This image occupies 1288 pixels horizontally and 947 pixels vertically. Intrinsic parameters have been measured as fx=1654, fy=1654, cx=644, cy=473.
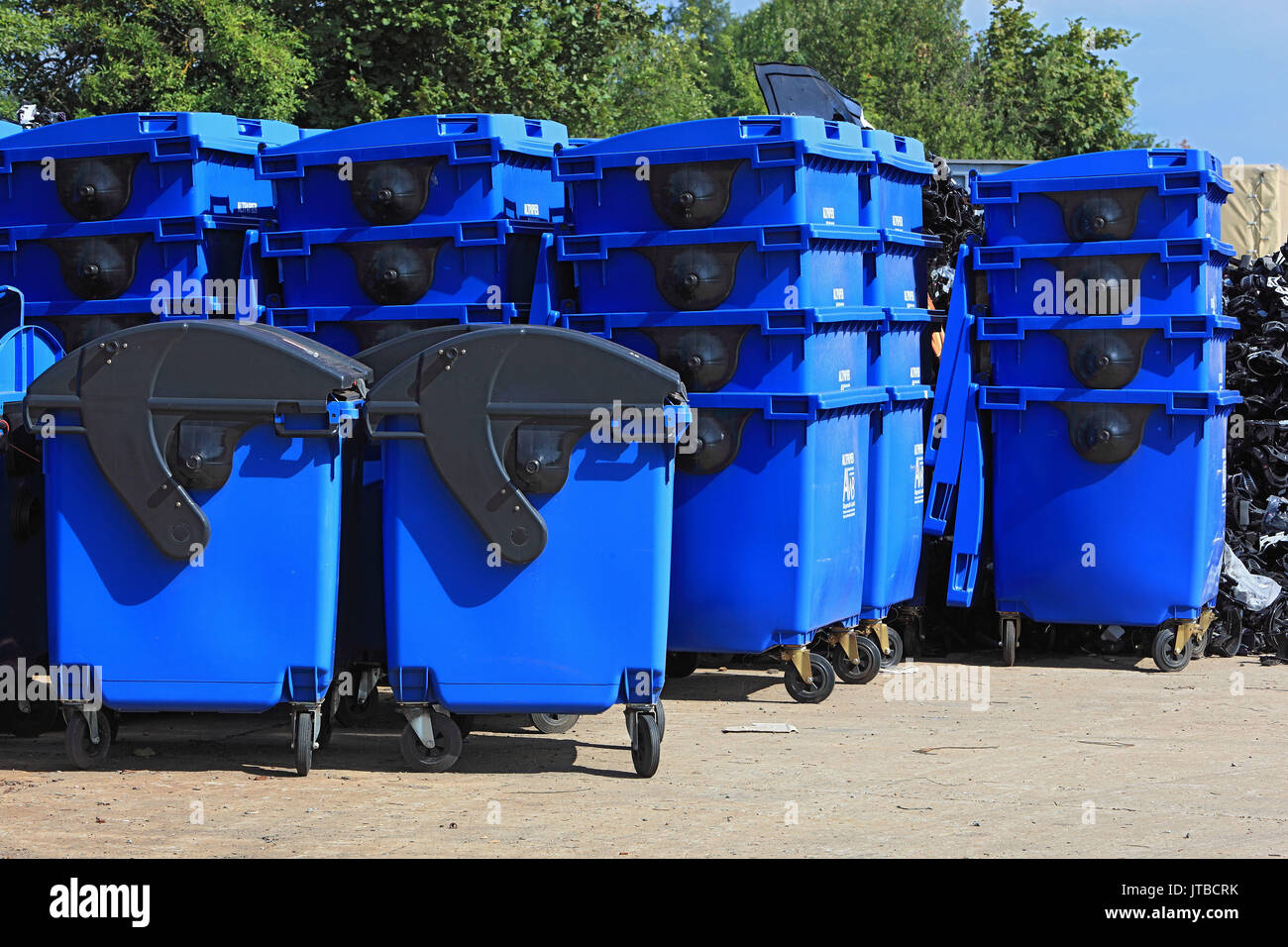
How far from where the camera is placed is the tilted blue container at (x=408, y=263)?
725 cm

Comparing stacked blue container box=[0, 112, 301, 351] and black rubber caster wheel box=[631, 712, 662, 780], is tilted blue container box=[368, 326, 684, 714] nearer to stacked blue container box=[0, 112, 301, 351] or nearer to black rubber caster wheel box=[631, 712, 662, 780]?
black rubber caster wheel box=[631, 712, 662, 780]

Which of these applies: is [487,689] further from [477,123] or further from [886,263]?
[886,263]

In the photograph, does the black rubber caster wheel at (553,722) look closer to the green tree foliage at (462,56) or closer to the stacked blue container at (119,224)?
the stacked blue container at (119,224)

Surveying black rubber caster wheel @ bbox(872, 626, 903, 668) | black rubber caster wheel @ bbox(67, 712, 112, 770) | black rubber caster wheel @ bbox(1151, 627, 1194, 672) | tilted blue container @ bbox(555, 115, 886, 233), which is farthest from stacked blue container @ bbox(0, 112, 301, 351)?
black rubber caster wheel @ bbox(1151, 627, 1194, 672)

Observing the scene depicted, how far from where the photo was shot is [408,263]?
288 inches

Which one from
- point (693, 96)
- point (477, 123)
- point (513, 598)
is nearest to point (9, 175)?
point (477, 123)

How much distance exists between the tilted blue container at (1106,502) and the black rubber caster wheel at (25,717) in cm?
448

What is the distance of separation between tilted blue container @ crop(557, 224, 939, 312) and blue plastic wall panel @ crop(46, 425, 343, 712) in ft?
6.01

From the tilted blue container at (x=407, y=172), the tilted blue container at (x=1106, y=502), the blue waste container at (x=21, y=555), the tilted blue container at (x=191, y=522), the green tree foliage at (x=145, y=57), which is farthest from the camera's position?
the green tree foliage at (x=145, y=57)

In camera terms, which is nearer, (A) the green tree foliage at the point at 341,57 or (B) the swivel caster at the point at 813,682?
(B) the swivel caster at the point at 813,682

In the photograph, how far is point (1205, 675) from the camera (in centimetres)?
809

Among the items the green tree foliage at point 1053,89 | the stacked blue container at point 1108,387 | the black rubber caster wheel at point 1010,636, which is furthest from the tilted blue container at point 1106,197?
the green tree foliage at point 1053,89

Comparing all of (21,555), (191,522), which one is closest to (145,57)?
(21,555)

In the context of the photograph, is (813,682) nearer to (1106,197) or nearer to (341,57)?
(1106,197)
